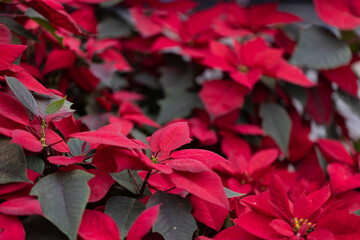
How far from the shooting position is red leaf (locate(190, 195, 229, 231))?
39 cm

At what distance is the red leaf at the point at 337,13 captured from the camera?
0.80 metres

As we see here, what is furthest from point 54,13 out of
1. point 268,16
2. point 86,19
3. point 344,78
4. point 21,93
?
point 344,78

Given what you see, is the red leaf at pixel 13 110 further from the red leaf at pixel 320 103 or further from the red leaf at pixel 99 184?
the red leaf at pixel 320 103

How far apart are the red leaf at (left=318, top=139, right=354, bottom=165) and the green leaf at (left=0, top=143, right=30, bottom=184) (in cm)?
49

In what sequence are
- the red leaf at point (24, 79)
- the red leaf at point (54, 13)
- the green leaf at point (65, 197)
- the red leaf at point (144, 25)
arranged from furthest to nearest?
the red leaf at point (144, 25) < the red leaf at point (54, 13) < the red leaf at point (24, 79) < the green leaf at point (65, 197)

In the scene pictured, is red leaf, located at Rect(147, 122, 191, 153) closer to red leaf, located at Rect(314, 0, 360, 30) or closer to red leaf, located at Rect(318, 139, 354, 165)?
red leaf, located at Rect(318, 139, 354, 165)

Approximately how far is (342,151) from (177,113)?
0.33 metres

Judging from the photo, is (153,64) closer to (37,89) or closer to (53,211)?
(37,89)

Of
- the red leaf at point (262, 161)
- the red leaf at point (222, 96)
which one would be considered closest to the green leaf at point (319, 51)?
the red leaf at point (222, 96)

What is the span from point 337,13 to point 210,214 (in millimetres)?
628

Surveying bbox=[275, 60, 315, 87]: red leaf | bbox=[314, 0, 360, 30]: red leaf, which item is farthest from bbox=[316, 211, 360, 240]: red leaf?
bbox=[314, 0, 360, 30]: red leaf

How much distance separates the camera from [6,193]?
1.15 ft

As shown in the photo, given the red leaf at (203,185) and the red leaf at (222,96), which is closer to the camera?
the red leaf at (203,185)

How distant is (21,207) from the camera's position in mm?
322
